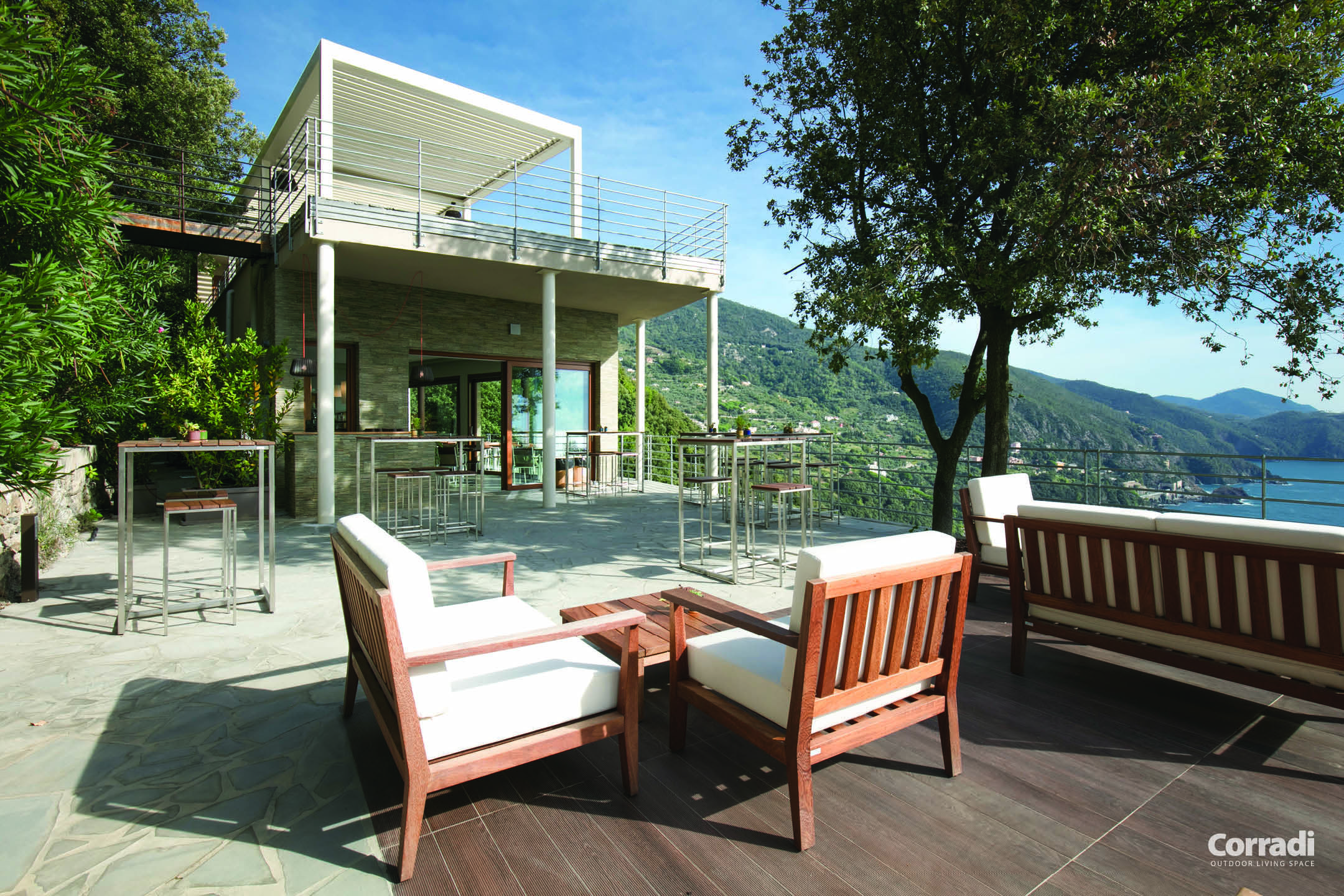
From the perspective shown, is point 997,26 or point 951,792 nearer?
point 951,792

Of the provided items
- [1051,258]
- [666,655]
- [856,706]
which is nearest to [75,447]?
[666,655]

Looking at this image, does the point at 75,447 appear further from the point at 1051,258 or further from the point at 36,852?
the point at 1051,258

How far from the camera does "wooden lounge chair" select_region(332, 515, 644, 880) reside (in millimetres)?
1803

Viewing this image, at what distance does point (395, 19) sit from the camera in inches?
372

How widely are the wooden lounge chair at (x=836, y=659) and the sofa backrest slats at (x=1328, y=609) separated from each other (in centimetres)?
129

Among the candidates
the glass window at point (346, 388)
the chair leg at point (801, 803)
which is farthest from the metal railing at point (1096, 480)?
the glass window at point (346, 388)

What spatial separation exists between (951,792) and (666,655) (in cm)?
109

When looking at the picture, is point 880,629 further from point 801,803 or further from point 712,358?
point 712,358

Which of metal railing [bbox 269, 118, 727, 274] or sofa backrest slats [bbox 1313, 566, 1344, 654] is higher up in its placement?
metal railing [bbox 269, 118, 727, 274]

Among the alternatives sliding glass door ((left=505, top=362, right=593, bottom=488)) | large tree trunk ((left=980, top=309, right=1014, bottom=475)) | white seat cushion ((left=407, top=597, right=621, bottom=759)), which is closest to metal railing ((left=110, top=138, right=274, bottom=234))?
sliding glass door ((left=505, top=362, right=593, bottom=488))

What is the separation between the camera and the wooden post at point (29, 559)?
4.42 metres

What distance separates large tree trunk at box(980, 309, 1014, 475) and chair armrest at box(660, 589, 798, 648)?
5.54 metres

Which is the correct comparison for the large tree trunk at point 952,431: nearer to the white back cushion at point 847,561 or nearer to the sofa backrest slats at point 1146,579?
the sofa backrest slats at point 1146,579

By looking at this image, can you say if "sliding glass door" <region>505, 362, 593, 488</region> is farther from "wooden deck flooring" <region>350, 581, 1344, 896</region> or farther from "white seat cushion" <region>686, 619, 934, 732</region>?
"white seat cushion" <region>686, 619, 934, 732</region>
